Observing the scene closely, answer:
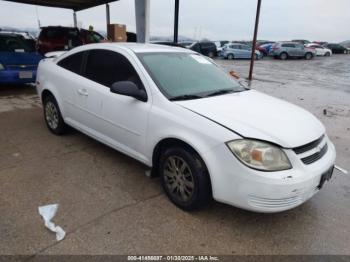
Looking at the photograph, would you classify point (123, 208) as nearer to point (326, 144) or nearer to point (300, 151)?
point (300, 151)

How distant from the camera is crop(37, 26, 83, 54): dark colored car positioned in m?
11.9

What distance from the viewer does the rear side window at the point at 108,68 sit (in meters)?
3.24

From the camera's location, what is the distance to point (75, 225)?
2541 mm

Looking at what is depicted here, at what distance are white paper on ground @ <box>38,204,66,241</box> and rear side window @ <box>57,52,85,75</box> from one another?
1883 mm

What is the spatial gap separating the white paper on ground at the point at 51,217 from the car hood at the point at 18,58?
5.73m

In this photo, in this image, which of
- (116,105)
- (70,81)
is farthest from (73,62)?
(116,105)

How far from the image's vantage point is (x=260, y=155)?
2.30 metres

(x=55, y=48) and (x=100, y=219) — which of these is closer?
(x=100, y=219)

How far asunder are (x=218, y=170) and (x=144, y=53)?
5.48 ft

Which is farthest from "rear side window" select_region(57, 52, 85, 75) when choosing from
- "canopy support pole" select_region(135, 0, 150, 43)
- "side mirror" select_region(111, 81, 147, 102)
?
"canopy support pole" select_region(135, 0, 150, 43)

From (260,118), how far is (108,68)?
1.91 meters

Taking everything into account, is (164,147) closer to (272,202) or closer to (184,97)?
(184,97)

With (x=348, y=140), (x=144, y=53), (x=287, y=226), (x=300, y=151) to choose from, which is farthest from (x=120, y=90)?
(x=348, y=140)

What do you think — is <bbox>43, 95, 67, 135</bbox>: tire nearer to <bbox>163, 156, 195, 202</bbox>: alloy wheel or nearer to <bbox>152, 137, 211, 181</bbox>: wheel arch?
<bbox>152, 137, 211, 181</bbox>: wheel arch
